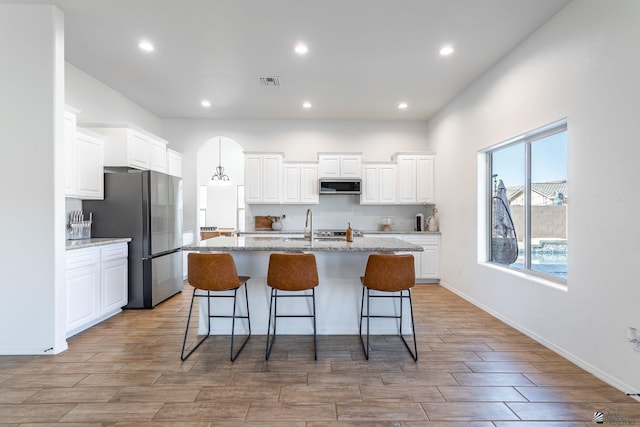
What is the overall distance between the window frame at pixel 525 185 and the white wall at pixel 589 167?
119 millimetres

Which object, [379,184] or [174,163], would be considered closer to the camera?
[174,163]

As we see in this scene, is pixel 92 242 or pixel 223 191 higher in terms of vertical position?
pixel 223 191

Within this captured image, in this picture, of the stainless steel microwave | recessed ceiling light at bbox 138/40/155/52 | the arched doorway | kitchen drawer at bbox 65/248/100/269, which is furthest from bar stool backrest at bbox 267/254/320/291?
the arched doorway

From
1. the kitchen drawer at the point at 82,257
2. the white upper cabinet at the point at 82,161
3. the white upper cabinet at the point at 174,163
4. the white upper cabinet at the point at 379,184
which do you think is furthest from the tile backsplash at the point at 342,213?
the kitchen drawer at the point at 82,257

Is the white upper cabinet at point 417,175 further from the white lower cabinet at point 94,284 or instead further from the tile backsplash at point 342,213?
the white lower cabinet at point 94,284

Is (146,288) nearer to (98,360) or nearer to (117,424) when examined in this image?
(98,360)

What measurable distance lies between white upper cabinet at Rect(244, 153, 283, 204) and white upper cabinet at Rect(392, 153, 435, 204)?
7.22ft

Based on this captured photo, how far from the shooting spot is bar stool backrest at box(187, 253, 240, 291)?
269 centimetres

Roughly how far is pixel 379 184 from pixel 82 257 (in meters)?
4.47

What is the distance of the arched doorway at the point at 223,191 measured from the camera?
9.87 m

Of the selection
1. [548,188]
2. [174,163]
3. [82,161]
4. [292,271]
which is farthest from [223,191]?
[548,188]

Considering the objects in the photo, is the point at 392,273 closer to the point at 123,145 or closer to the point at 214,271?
the point at 214,271

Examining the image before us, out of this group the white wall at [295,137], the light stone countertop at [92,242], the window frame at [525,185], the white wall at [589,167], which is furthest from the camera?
the white wall at [295,137]
